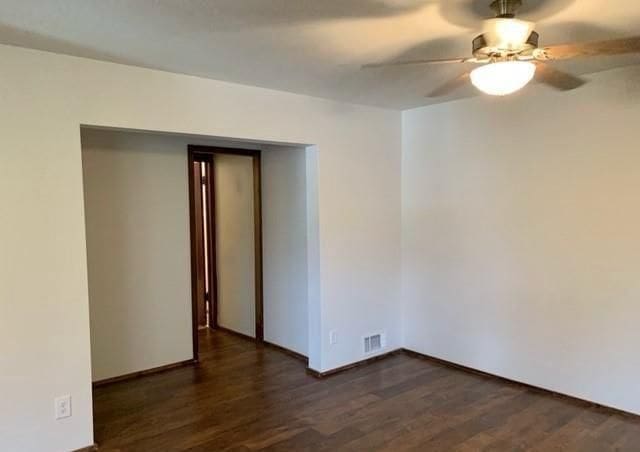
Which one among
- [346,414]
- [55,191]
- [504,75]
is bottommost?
[346,414]

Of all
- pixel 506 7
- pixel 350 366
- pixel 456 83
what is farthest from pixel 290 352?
pixel 506 7

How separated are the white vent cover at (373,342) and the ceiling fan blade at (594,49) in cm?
300

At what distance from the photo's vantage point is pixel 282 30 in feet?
7.86

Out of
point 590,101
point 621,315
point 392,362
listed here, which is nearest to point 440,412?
point 392,362

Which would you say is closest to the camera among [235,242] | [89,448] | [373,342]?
[89,448]

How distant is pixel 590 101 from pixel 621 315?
1.47 meters

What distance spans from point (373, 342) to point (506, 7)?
125 inches

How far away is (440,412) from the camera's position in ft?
11.1

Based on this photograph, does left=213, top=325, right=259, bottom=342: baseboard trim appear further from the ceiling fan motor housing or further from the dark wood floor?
the ceiling fan motor housing

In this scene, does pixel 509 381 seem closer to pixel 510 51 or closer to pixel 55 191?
pixel 510 51

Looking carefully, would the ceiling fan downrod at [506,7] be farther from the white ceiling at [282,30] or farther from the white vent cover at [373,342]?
the white vent cover at [373,342]

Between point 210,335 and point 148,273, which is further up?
point 148,273

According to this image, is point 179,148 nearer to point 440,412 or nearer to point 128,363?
point 128,363

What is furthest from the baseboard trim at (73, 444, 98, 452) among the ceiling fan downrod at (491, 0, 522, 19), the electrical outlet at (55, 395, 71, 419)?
the ceiling fan downrod at (491, 0, 522, 19)
